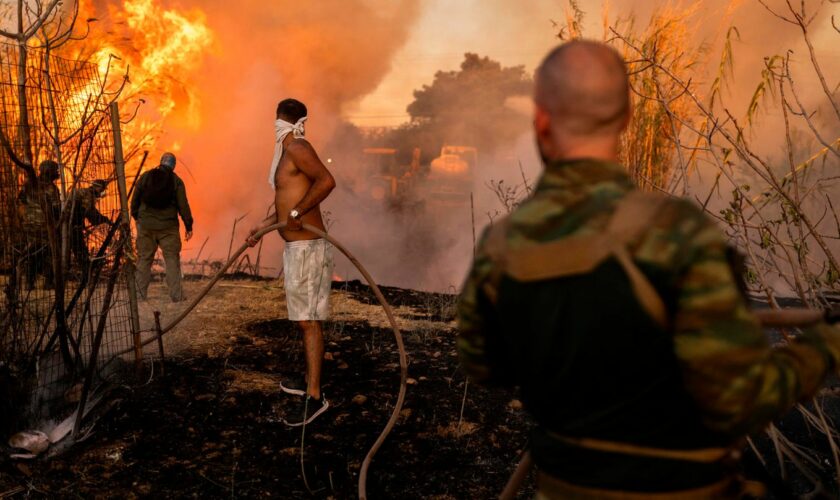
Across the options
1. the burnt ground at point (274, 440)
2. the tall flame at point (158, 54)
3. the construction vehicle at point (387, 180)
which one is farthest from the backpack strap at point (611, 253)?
the construction vehicle at point (387, 180)

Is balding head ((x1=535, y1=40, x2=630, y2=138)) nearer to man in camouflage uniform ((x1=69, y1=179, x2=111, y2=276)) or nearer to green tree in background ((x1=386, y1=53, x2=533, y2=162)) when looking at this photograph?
man in camouflage uniform ((x1=69, y1=179, x2=111, y2=276))

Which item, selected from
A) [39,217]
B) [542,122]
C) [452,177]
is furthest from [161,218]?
[452,177]

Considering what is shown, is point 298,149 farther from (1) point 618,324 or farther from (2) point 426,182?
(2) point 426,182

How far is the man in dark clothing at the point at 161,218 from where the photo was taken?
9.00 meters

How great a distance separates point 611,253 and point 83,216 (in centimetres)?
469

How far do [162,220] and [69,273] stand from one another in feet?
14.3

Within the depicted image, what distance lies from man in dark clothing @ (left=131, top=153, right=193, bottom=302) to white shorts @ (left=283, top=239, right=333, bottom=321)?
181 inches

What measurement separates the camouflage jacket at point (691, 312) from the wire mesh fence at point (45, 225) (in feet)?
13.0

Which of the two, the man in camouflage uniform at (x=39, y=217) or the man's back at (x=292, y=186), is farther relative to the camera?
the man's back at (x=292, y=186)

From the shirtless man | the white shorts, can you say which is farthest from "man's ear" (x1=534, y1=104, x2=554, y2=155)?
the white shorts

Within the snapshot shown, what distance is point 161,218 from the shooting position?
363 inches

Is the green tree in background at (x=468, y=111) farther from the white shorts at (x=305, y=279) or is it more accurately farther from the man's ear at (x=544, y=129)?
the man's ear at (x=544, y=129)

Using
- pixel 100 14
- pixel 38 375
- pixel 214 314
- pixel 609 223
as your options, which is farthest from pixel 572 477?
pixel 100 14

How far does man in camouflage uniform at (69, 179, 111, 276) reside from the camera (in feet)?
16.1
